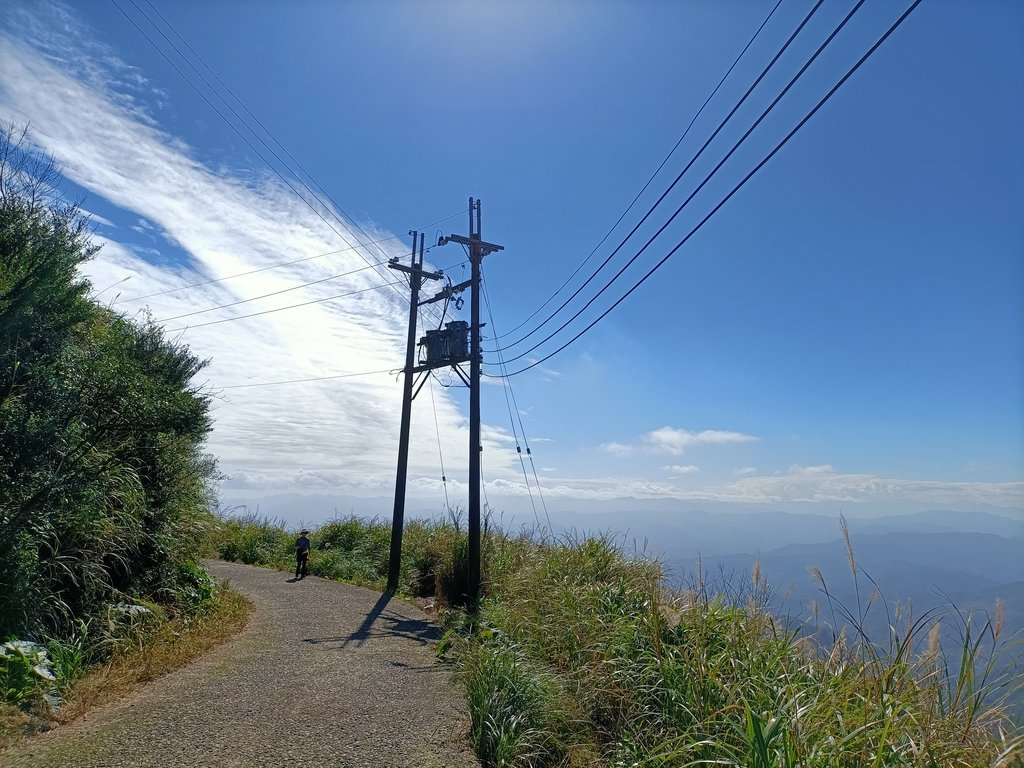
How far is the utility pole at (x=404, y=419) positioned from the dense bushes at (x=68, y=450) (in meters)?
5.80

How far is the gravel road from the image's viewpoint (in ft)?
13.9

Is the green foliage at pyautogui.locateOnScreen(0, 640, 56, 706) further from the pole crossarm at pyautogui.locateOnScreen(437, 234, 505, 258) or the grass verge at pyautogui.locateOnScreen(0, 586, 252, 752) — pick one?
the pole crossarm at pyautogui.locateOnScreen(437, 234, 505, 258)

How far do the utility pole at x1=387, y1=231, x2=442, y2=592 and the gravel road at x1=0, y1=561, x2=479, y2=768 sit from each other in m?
5.10

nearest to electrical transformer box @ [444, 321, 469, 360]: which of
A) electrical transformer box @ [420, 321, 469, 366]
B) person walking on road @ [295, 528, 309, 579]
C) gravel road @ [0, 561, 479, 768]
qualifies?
electrical transformer box @ [420, 321, 469, 366]

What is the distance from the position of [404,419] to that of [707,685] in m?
10.9

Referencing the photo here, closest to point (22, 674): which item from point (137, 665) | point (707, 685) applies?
point (137, 665)

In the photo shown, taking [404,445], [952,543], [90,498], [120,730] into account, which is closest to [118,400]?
[90,498]

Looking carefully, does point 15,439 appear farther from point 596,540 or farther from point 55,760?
point 596,540

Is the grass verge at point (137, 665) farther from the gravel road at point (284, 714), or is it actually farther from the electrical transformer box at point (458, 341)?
the electrical transformer box at point (458, 341)

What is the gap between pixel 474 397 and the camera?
12.4m

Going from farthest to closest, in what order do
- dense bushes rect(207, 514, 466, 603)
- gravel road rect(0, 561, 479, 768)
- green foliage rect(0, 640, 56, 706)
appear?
1. dense bushes rect(207, 514, 466, 603)
2. green foliage rect(0, 640, 56, 706)
3. gravel road rect(0, 561, 479, 768)

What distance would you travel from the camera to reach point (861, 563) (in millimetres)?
4262

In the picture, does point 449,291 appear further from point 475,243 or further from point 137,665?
point 137,665

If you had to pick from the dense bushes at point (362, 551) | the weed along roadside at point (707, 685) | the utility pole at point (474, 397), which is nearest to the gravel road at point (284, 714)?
the weed along roadside at point (707, 685)
